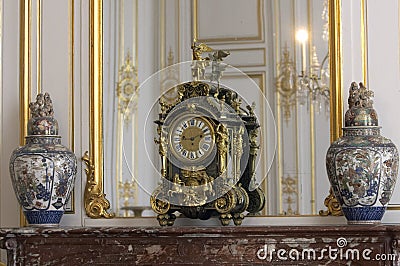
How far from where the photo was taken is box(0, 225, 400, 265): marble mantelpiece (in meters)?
2.97

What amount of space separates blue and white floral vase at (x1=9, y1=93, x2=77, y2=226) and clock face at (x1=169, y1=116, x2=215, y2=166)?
0.39 m

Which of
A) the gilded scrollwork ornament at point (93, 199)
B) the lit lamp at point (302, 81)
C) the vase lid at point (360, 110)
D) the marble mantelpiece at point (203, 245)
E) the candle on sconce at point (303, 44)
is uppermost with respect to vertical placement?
the candle on sconce at point (303, 44)

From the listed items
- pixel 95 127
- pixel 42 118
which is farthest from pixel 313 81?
pixel 42 118

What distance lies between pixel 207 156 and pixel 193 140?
0.08 meters

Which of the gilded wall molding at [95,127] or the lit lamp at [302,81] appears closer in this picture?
the lit lamp at [302,81]

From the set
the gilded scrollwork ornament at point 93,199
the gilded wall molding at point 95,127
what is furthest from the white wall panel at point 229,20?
the gilded scrollwork ornament at point 93,199

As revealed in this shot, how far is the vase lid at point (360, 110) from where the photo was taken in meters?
3.07

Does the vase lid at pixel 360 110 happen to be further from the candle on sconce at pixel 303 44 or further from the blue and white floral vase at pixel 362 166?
the candle on sconce at pixel 303 44

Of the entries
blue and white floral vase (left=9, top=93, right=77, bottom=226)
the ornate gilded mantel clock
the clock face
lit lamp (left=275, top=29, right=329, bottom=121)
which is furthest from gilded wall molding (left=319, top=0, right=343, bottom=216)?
blue and white floral vase (left=9, top=93, right=77, bottom=226)

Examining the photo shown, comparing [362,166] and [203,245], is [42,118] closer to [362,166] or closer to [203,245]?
[203,245]

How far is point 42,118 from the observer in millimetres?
3320

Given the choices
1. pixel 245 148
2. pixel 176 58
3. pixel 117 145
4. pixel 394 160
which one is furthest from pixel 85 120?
pixel 394 160

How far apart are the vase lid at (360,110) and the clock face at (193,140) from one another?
1.60 feet

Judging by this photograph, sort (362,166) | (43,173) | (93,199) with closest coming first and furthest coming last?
(362,166)
(43,173)
(93,199)
